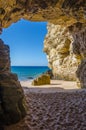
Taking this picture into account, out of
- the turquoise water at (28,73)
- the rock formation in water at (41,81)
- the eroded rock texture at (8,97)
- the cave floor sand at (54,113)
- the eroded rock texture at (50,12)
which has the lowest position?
the turquoise water at (28,73)

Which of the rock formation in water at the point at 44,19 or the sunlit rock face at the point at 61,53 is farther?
the sunlit rock face at the point at 61,53

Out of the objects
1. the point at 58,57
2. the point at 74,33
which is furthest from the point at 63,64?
the point at 74,33

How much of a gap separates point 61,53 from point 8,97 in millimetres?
26720

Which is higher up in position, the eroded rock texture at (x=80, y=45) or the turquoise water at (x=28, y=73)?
the eroded rock texture at (x=80, y=45)

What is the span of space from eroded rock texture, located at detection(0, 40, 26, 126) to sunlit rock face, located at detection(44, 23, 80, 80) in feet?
73.6

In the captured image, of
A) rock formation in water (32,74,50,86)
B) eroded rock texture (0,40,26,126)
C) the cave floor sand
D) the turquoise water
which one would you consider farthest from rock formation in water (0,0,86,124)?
the turquoise water

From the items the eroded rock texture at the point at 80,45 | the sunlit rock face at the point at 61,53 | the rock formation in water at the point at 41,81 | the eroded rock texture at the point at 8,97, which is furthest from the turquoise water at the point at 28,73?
the eroded rock texture at the point at 8,97

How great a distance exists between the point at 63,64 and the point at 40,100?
21.7 metres

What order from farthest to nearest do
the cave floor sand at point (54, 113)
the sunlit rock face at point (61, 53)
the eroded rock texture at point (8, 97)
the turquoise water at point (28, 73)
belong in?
the turquoise water at point (28, 73) < the sunlit rock face at point (61, 53) < the cave floor sand at point (54, 113) < the eroded rock texture at point (8, 97)

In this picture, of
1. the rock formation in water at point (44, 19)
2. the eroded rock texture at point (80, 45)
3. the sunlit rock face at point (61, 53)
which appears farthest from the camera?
the sunlit rock face at point (61, 53)

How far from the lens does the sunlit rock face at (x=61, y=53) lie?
1234 inches

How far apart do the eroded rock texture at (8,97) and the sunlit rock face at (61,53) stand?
73.6ft

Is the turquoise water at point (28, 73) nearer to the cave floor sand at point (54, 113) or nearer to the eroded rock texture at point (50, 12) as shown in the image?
the eroded rock texture at point (50, 12)

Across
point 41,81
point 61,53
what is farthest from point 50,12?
point 61,53
